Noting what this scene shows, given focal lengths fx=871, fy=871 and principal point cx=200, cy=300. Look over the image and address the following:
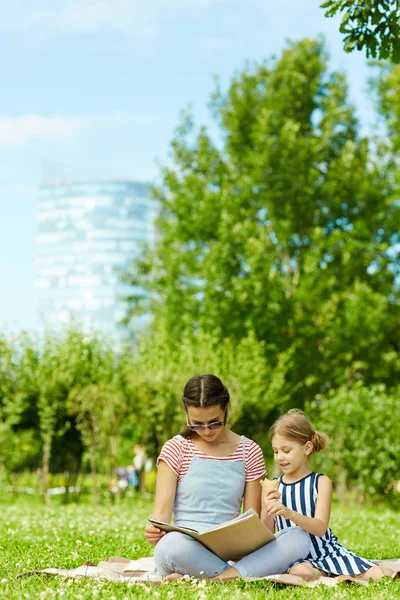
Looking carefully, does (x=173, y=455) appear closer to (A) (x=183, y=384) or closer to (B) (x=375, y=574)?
(B) (x=375, y=574)

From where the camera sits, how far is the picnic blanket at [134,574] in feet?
18.5

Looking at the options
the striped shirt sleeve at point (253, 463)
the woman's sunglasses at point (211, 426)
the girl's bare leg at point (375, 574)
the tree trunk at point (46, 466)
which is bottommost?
the tree trunk at point (46, 466)

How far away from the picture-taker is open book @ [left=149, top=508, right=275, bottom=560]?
534cm

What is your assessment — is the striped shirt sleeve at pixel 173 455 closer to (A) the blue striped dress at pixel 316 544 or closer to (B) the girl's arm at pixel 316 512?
(B) the girl's arm at pixel 316 512

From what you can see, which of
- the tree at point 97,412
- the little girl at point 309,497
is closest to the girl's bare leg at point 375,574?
the little girl at point 309,497

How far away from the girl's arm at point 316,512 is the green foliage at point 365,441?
37.8ft

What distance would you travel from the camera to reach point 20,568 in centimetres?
625

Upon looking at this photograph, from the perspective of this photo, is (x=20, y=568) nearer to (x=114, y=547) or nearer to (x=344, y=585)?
(x=114, y=547)

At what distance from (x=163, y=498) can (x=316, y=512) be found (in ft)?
3.49

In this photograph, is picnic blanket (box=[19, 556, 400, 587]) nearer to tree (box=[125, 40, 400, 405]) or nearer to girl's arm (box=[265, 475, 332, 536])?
girl's arm (box=[265, 475, 332, 536])

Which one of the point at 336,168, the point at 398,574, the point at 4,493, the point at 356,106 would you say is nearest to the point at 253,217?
the point at 336,168

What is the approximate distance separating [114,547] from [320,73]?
25.8 meters

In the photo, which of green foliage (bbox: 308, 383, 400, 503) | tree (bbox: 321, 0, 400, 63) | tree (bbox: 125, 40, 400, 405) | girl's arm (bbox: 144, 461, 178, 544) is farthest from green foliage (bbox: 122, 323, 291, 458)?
girl's arm (bbox: 144, 461, 178, 544)

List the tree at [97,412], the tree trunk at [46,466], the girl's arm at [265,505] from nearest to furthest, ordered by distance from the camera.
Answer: the girl's arm at [265,505], the tree at [97,412], the tree trunk at [46,466]
